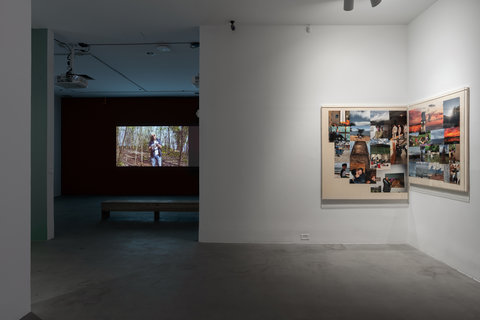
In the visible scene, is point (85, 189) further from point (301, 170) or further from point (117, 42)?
point (301, 170)

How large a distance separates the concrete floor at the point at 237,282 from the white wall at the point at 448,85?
0.80 feet

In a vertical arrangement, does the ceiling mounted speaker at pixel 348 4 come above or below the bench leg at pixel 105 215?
above

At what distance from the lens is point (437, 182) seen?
4105 millimetres

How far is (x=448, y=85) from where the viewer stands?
3.97 m

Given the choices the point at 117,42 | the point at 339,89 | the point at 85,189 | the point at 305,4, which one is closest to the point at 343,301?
the point at 339,89

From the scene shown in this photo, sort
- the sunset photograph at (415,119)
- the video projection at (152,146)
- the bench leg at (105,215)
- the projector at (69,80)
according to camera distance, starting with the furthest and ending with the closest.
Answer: the video projection at (152,146) < the bench leg at (105,215) < the projector at (69,80) < the sunset photograph at (415,119)

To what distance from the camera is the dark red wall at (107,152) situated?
11.1m

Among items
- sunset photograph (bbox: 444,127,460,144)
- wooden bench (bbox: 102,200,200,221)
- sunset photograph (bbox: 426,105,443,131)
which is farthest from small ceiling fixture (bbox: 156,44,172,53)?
sunset photograph (bbox: 444,127,460,144)

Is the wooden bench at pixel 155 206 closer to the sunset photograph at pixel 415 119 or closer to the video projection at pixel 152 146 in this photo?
the sunset photograph at pixel 415 119

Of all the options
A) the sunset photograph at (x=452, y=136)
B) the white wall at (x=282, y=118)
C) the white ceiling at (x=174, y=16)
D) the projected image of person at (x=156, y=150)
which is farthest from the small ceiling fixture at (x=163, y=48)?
the projected image of person at (x=156, y=150)

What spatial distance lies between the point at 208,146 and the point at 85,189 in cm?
794

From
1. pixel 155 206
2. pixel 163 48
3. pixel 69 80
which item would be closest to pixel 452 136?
pixel 163 48

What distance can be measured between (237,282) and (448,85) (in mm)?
3395

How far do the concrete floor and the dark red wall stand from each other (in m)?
5.87
